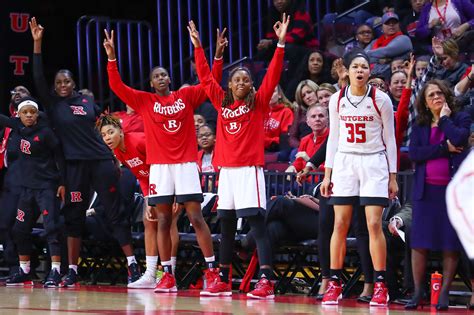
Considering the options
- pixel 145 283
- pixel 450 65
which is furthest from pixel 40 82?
pixel 450 65

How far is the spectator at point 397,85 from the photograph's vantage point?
9.16 m

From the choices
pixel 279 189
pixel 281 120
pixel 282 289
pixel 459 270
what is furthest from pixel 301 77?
pixel 459 270

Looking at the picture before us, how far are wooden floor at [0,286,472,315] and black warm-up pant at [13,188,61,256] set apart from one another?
1041mm

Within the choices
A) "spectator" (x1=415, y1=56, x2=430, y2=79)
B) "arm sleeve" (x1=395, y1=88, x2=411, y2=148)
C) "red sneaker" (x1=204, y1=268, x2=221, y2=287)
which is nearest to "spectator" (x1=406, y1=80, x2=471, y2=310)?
"arm sleeve" (x1=395, y1=88, x2=411, y2=148)

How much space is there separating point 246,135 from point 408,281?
1.75 metres

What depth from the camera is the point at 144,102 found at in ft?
29.7

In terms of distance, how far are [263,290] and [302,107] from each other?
2.85 meters

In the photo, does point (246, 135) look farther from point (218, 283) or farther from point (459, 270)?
point (459, 270)

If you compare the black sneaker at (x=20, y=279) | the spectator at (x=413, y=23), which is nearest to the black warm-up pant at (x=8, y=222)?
the black sneaker at (x=20, y=279)

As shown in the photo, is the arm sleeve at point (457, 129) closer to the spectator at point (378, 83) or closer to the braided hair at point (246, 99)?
the spectator at point (378, 83)

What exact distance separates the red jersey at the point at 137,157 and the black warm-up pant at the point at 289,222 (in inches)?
47.6

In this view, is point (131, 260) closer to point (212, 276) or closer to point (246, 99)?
point (212, 276)

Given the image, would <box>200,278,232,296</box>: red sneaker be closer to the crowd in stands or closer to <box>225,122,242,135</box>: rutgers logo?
the crowd in stands

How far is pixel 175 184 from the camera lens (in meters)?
8.83
